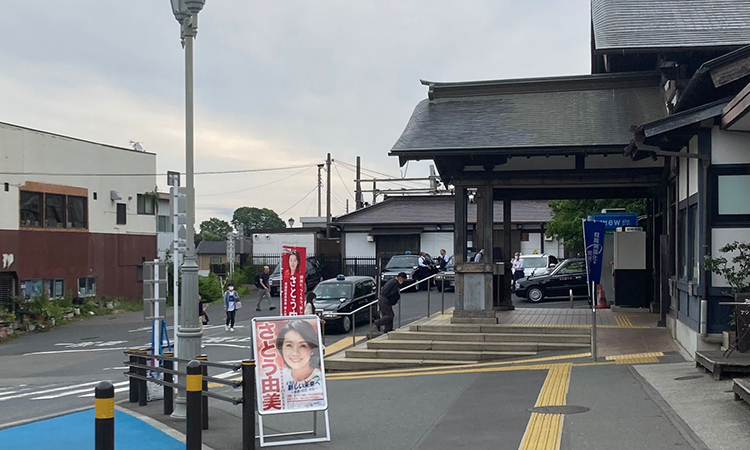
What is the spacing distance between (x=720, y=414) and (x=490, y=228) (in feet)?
26.5

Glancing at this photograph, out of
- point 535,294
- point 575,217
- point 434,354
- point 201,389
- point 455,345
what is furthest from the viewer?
point 575,217

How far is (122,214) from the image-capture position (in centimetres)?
3528

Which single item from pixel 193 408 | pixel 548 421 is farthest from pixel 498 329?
pixel 193 408

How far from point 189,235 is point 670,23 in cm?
1014

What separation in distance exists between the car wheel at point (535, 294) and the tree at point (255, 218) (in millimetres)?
82200

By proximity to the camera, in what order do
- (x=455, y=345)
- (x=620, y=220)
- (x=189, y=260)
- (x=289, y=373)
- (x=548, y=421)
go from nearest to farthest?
(x=289, y=373) < (x=548, y=421) < (x=189, y=260) < (x=455, y=345) < (x=620, y=220)

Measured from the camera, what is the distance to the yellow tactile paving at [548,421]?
7.67m

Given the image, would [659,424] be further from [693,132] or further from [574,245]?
[574,245]

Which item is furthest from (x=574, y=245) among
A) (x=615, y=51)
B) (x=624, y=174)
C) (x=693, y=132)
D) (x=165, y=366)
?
(x=165, y=366)

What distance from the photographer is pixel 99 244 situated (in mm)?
33625

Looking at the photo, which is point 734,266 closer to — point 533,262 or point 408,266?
point 533,262

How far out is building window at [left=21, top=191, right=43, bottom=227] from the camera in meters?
29.2

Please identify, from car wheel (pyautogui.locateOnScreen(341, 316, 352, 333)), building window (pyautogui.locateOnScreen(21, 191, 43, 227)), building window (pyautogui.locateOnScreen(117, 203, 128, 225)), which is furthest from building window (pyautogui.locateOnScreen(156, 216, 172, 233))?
car wheel (pyautogui.locateOnScreen(341, 316, 352, 333))

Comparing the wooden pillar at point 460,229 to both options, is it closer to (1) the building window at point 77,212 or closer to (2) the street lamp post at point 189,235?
(2) the street lamp post at point 189,235
